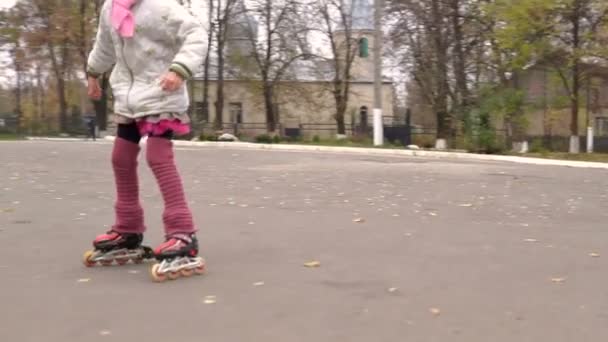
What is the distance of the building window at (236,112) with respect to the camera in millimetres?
56128

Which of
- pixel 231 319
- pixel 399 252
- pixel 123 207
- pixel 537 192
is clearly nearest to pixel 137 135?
pixel 123 207

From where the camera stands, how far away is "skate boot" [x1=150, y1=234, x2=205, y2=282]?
13.7ft

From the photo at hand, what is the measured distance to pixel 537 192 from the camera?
33.8ft

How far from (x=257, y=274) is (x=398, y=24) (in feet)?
87.4

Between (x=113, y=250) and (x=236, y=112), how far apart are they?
54.3 m

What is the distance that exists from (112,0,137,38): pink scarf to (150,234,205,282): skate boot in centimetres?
130

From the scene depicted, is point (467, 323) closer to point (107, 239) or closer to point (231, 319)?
point (231, 319)

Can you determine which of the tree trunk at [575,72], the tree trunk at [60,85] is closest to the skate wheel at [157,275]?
the tree trunk at [575,72]

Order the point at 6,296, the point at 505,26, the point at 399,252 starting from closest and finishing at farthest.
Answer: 1. the point at 6,296
2. the point at 399,252
3. the point at 505,26

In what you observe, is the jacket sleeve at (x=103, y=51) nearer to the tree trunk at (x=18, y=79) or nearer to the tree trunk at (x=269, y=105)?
the tree trunk at (x=269, y=105)

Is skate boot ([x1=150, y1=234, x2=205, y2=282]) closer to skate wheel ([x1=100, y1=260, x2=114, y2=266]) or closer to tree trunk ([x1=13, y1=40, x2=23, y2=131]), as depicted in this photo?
skate wheel ([x1=100, y1=260, x2=114, y2=266])

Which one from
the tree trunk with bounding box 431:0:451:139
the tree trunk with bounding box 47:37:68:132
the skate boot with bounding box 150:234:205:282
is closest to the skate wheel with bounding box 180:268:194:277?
the skate boot with bounding box 150:234:205:282

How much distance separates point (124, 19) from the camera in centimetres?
438

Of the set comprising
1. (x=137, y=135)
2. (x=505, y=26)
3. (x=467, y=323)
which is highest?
(x=505, y=26)
